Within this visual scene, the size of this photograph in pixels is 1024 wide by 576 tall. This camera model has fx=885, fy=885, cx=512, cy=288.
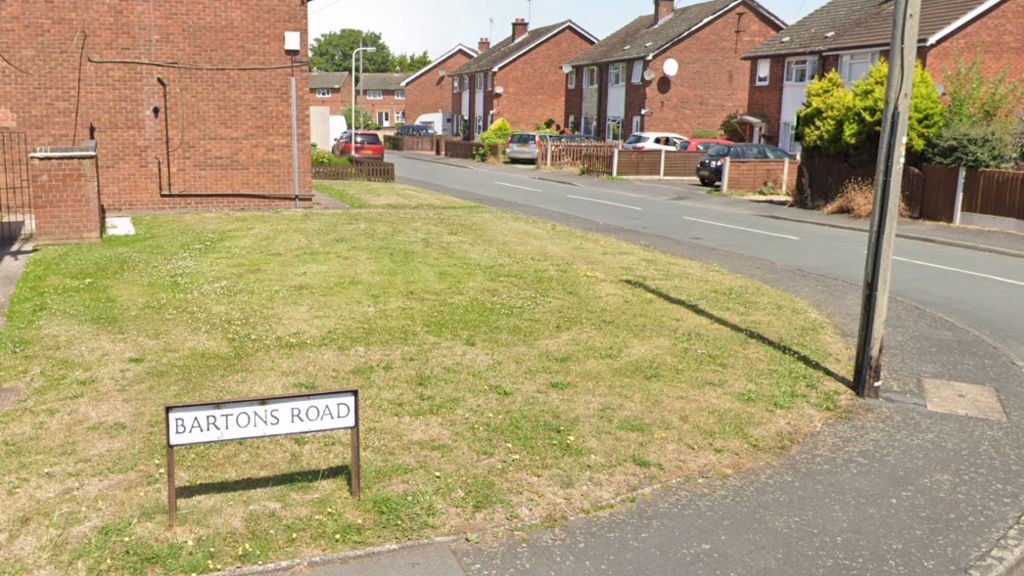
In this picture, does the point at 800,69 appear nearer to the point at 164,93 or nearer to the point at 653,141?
the point at 653,141

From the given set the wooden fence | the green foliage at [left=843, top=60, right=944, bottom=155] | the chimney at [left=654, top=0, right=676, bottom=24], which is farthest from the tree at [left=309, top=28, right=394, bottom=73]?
the green foliage at [left=843, top=60, right=944, bottom=155]

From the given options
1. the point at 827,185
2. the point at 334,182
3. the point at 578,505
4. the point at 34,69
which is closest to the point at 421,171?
the point at 334,182

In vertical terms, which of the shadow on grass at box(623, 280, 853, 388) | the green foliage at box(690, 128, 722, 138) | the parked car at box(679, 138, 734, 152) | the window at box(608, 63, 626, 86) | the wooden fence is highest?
the window at box(608, 63, 626, 86)

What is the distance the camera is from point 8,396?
22.5ft

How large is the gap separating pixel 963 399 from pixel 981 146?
16.1 metres

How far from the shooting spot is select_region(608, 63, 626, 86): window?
5241 centimetres

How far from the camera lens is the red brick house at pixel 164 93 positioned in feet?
58.9

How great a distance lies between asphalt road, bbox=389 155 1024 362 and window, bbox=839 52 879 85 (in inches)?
318

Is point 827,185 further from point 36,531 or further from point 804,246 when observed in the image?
point 36,531

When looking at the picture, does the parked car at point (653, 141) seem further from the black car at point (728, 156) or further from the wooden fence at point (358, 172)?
the wooden fence at point (358, 172)

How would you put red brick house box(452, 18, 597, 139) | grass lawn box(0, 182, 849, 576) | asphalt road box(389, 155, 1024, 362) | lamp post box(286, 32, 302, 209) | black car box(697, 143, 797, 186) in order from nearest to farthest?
1. grass lawn box(0, 182, 849, 576)
2. asphalt road box(389, 155, 1024, 362)
3. lamp post box(286, 32, 302, 209)
4. black car box(697, 143, 797, 186)
5. red brick house box(452, 18, 597, 139)

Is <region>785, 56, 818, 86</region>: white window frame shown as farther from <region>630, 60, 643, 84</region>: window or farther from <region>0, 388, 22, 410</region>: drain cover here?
<region>0, 388, 22, 410</region>: drain cover

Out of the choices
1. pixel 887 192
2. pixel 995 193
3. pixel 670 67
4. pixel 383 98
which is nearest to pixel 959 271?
pixel 995 193

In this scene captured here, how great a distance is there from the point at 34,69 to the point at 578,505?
17015mm
